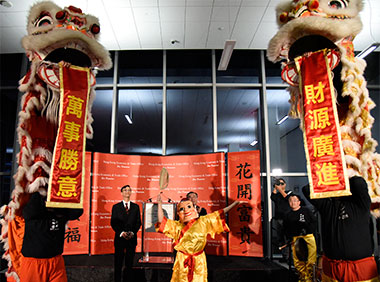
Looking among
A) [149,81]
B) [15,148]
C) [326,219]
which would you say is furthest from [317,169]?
[15,148]

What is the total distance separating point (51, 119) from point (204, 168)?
142 inches

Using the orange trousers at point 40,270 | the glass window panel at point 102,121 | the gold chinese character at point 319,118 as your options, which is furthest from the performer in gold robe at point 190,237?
the glass window panel at point 102,121

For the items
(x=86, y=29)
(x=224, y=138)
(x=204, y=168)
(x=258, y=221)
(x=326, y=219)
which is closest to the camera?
(x=326, y=219)

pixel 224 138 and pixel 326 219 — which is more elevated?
pixel 224 138

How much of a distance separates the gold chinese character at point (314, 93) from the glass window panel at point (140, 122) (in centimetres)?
429

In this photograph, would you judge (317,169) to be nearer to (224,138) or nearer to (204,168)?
(204,168)

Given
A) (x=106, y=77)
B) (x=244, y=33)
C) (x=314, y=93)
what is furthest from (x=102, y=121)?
(x=314, y=93)

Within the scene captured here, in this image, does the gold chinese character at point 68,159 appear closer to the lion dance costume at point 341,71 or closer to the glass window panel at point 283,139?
the lion dance costume at point 341,71

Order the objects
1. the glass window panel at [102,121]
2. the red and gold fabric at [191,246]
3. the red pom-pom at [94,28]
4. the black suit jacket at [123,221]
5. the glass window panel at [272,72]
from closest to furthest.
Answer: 1. the red pom-pom at [94,28]
2. the red and gold fabric at [191,246]
3. the black suit jacket at [123,221]
4. the glass window panel at [102,121]
5. the glass window panel at [272,72]

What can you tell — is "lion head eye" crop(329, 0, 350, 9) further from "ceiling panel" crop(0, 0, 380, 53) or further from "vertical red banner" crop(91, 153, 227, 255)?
"vertical red banner" crop(91, 153, 227, 255)

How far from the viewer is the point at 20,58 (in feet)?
19.6

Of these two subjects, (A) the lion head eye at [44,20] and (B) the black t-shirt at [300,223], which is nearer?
(A) the lion head eye at [44,20]

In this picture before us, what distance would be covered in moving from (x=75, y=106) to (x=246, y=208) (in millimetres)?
3790

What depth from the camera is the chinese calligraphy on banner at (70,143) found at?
1998mm
